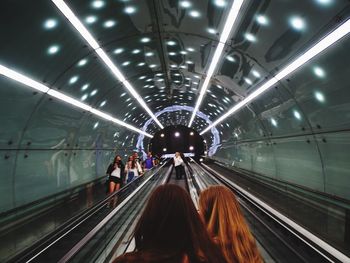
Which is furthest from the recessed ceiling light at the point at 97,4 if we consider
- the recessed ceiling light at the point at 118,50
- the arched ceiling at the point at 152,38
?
the recessed ceiling light at the point at 118,50

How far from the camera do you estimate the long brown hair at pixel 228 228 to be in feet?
6.22

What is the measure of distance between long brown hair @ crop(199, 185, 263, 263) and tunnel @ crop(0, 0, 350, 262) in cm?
214

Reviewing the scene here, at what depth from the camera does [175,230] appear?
137cm

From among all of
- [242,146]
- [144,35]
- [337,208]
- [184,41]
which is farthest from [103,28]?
[242,146]

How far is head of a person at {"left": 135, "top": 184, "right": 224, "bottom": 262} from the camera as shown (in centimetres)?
137

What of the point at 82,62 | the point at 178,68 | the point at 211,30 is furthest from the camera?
the point at 178,68

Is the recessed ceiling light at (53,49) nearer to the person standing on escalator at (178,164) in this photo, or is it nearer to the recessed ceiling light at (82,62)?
the recessed ceiling light at (82,62)

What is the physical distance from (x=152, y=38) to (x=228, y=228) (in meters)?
6.29

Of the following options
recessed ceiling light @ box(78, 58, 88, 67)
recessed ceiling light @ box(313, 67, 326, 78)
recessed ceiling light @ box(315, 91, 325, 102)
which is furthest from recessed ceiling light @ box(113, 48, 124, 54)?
recessed ceiling light @ box(315, 91, 325, 102)

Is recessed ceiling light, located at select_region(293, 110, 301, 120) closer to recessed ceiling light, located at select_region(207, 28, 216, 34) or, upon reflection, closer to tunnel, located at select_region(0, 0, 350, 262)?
tunnel, located at select_region(0, 0, 350, 262)

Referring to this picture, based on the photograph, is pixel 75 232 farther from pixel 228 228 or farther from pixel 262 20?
pixel 262 20

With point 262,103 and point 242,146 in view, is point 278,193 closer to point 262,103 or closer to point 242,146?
point 262,103

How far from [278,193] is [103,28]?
6640 mm

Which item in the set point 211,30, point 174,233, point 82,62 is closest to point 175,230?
point 174,233
